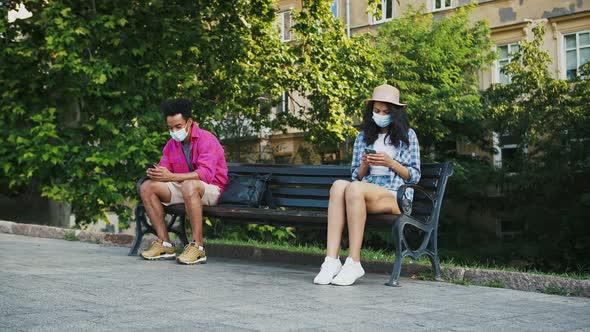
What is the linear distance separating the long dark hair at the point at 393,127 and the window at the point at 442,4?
81.7 feet

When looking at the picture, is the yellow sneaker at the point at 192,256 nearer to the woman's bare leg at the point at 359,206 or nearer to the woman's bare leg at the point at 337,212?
the woman's bare leg at the point at 337,212

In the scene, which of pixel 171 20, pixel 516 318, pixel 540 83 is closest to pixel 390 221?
pixel 516 318

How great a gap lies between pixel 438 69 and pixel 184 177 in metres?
19.5

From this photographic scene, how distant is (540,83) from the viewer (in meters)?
23.6

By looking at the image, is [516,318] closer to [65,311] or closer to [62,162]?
[65,311]

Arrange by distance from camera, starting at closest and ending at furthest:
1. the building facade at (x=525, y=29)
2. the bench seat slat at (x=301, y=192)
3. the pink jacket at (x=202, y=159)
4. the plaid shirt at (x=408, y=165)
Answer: the plaid shirt at (x=408, y=165) → the pink jacket at (x=202, y=159) → the bench seat slat at (x=301, y=192) → the building facade at (x=525, y=29)

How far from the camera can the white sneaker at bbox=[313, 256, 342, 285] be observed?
644 centimetres

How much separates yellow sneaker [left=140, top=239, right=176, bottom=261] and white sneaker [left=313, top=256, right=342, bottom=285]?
6.91 feet

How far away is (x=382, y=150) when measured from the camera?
7156 mm

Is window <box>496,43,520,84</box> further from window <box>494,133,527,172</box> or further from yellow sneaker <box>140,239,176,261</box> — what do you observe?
yellow sneaker <box>140,239,176,261</box>

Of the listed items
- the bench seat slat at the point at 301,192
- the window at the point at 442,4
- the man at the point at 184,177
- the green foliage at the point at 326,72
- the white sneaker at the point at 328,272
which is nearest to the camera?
the white sneaker at the point at 328,272

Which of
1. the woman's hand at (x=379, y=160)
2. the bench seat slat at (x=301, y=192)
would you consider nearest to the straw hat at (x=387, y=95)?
the woman's hand at (x=379, y=160)

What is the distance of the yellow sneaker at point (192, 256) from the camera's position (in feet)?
25.1

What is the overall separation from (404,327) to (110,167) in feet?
38.3
